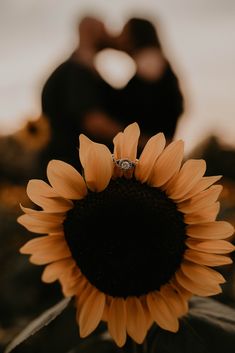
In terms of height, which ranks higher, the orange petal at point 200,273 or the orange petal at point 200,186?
the orange petal at point 200,186

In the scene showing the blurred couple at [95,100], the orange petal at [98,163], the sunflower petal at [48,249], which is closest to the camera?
the orange petal at [98,163]

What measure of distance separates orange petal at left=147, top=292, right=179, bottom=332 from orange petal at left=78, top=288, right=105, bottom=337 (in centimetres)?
10

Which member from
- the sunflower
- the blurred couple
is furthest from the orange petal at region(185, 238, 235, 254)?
the blurred couple

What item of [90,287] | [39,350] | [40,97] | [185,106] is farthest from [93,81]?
[90,287]

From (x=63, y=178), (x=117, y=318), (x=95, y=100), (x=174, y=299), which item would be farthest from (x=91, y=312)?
(x=95, y=100)

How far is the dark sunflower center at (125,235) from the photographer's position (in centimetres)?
99

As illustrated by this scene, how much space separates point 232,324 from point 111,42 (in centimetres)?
318

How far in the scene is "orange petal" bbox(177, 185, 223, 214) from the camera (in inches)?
38.2

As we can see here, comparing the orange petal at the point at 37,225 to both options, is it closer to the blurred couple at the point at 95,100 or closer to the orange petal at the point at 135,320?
the orange petal at the point at 135,320

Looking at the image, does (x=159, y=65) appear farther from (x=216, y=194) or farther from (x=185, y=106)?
(x=216, y=194)

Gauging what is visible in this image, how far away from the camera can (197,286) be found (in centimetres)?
101

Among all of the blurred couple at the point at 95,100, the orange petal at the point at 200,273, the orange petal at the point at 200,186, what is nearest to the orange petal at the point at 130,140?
the orange petal at the point at 200,186

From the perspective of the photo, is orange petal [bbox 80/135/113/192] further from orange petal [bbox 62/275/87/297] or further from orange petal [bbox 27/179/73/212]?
orange petal [bbox 62/275/87/297]

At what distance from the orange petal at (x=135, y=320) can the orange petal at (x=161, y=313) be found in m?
0.02
